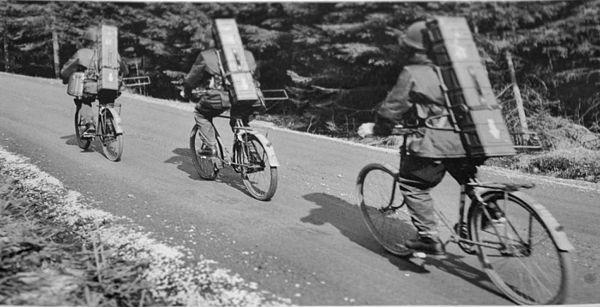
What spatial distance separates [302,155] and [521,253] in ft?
11.9

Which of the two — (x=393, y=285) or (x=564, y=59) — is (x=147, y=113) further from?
(x=564, y=59)

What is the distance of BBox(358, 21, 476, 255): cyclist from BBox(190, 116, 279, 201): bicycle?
136 centimetres

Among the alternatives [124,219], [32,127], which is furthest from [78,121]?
[124,219]

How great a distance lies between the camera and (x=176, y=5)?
17.2ft

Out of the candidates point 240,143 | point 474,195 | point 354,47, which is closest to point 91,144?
point 240,143

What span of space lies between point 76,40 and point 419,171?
4.46 m

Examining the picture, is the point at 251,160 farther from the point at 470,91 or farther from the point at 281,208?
the point at 470,91

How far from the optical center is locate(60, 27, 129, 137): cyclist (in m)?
5.18

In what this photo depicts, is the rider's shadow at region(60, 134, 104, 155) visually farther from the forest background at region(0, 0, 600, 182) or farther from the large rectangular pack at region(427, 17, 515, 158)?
the large rectangular pack at region(427, 17, 515, 158)

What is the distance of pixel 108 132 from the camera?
214 inches

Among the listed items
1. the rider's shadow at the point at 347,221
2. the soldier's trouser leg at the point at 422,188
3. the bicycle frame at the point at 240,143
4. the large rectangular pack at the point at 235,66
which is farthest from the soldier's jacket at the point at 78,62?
the soldier's trouser leg at the point at 422,188

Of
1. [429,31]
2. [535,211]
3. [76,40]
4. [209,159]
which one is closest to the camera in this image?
[535,211]

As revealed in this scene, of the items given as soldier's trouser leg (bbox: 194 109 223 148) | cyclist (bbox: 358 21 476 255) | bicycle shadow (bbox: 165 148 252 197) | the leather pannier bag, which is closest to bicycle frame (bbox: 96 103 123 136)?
bicycle shadow (bbox: 165 148 252 197)

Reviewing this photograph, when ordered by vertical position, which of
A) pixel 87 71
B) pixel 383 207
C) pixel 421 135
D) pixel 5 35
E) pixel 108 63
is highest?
pixel 5 35
